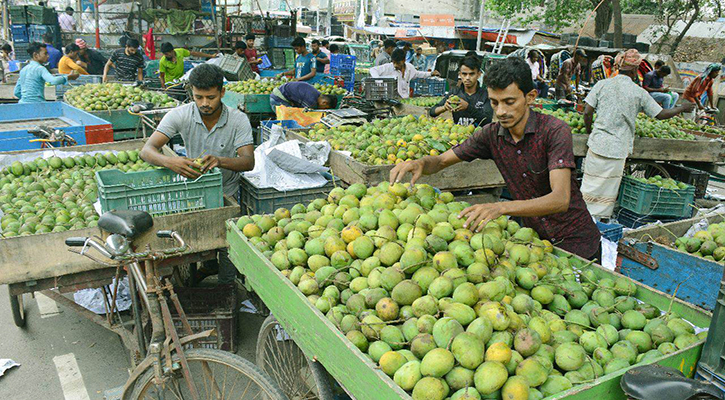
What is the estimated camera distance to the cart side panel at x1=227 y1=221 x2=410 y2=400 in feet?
5.77

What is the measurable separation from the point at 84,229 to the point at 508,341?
262 centimetres

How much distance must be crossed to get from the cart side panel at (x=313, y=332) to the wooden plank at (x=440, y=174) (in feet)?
6.64

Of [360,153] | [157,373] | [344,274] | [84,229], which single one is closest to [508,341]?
[344,274]

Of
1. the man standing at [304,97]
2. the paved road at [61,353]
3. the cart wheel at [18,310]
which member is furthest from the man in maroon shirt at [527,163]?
the man standing at [304,97]

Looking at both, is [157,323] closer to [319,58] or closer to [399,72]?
[399,72]

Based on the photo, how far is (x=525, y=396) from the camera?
1.65m

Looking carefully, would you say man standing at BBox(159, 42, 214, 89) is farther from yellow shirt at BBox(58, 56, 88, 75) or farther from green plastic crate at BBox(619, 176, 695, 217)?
green plastic crate at BBox(619, 176, 695, 217)

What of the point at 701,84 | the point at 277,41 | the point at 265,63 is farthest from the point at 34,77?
the point at 701,84

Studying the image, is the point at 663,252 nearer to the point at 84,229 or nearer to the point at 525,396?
the point at 525,396

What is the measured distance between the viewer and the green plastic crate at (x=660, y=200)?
6301mm

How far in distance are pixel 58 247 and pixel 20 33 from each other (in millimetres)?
17851

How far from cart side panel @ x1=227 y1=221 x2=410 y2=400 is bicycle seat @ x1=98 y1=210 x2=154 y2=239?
0.54m

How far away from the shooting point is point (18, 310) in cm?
436

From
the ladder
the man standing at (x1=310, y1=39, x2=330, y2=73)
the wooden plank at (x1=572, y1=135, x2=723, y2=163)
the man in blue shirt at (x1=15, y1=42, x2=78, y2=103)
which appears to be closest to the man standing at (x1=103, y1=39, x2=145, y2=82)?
the man in blue shirt at (x1=15, y1=42, x2=78, y2=103)
